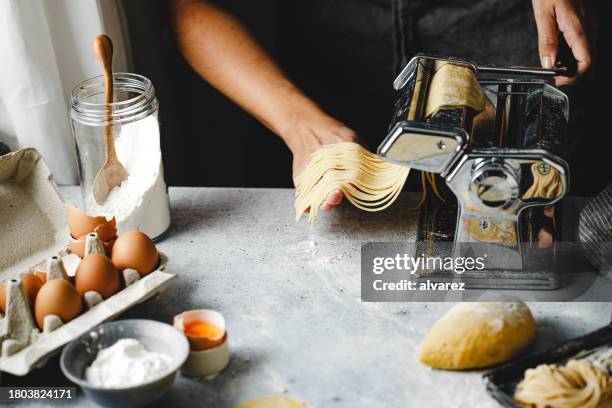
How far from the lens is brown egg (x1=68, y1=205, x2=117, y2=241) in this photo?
3.70 feet

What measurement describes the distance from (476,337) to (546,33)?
0.65m

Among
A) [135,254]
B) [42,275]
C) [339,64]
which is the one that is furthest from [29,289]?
[339,64]

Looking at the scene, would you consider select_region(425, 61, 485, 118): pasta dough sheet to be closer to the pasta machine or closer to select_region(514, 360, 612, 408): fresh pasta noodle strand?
the pasta machine

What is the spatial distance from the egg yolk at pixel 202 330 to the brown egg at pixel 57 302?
0.16 m

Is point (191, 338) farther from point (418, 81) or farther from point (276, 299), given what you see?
point (418, 81)

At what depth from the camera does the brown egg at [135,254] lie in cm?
106

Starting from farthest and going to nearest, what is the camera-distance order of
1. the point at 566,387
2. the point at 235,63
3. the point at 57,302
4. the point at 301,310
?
the point at 235,63 → the point at 301,310 → the point at 57,302 → the point at 566,387

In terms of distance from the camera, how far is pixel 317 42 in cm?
171

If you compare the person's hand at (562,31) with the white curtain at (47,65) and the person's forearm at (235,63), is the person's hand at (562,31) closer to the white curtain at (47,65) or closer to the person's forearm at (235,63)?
the person's forearm at (235,63)

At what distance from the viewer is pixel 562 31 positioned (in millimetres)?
1385

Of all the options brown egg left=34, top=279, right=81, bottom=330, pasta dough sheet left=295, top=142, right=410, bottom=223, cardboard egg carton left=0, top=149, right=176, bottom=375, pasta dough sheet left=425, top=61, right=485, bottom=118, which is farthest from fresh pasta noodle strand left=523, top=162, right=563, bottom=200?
brown egg left=34, top=279, right=81, bottom=330

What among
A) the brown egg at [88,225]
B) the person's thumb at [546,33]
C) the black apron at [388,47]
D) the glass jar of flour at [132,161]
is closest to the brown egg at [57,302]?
the brown egg at [88,225]

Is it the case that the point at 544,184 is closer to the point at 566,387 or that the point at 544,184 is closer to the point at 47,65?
the point at 566,387

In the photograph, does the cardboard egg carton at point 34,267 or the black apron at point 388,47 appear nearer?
the cardboard egg carton at point 34,267
